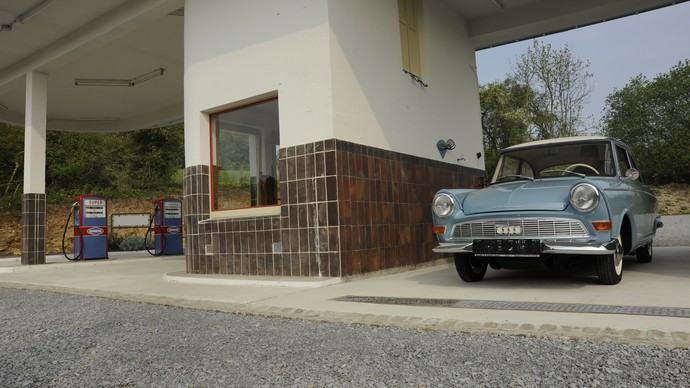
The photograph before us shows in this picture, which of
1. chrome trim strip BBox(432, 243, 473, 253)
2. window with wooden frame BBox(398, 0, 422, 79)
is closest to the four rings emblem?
chrome trim strip BBox(432, 243, 473, 253)

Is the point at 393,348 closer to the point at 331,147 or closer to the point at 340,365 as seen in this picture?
the point at 340,365

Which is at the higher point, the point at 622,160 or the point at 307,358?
the point at 622,160

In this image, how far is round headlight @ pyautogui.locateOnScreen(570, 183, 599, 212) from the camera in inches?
165

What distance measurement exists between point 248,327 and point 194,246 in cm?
384

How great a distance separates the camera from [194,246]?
7.14 metres

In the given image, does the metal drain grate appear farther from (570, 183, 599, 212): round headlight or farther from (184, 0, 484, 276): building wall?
(184, 0, 484, 276): building wall

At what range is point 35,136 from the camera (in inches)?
423

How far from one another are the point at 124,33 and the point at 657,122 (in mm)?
37134

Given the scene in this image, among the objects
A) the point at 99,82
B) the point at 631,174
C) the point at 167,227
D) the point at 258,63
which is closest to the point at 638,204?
the point at 631,174

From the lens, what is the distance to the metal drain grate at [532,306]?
322cm

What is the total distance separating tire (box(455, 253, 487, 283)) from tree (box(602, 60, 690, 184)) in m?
29.2

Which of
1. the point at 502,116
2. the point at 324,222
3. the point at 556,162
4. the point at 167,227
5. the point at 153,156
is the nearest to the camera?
the point at 556,162

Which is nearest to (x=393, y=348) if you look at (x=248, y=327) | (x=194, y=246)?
(x=248, y=327)

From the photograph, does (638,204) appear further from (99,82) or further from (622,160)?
(99,82)
